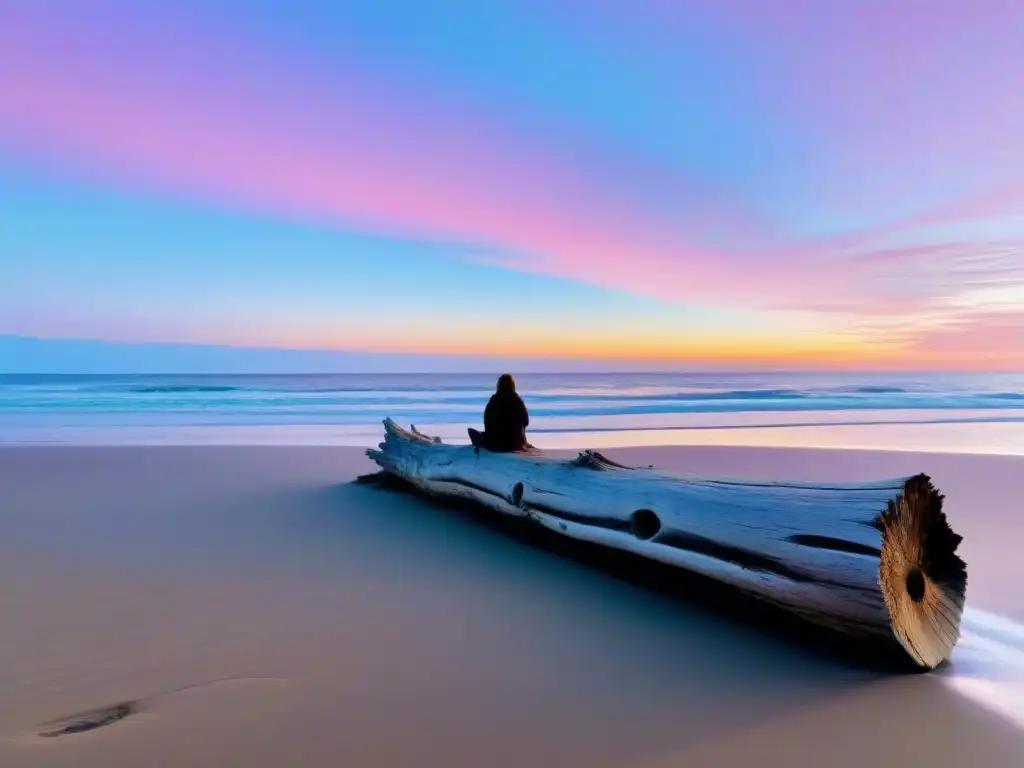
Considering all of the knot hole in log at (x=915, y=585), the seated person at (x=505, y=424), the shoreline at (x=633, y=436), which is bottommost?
the shoreline at (x=633, y=436)

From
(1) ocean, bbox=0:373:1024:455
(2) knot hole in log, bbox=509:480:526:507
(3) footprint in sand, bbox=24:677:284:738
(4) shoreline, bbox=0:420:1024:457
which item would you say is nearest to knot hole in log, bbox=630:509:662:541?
(2) knot hole in log, bbox=509:480:526:507

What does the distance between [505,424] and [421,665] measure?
10.1ft

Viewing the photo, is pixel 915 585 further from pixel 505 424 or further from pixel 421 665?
pixel 505 424

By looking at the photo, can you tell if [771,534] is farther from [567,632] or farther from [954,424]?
[954,424]

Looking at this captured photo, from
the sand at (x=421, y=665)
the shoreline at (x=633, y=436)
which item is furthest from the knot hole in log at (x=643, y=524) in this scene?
the shoreline at (x=633, y=436)

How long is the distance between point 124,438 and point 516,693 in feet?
42.8

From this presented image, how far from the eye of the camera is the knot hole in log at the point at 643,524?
4250 millimetres

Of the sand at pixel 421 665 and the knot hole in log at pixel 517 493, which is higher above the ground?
the knot hole in log at pixel 517 493

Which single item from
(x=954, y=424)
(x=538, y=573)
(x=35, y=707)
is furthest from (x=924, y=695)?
(x=954, y=424)

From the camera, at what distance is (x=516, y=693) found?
2.94 metres

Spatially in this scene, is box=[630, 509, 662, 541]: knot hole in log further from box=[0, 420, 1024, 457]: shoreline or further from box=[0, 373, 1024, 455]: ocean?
box=[0, 373, 1024, 455]: ocean

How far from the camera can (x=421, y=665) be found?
321cm

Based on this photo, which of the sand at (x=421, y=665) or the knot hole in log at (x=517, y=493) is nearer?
the sand at (x=421, y=665)

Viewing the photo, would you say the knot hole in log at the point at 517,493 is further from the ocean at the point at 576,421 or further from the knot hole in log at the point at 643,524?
the ocean at the point at 576,421
